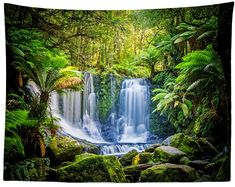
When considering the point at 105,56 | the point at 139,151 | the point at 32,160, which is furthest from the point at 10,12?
the point at 139,151

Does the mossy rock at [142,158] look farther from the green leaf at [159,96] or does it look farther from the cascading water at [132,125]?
the green leaf at [159,96]

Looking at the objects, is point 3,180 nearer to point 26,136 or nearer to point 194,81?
point 26,136

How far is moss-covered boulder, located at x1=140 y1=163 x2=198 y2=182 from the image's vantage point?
173 inches

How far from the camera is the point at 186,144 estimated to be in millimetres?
4480

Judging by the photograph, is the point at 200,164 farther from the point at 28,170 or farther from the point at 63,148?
the point at 28,170

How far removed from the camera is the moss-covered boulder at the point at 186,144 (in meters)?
4.45

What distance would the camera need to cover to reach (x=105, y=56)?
15.4 ft

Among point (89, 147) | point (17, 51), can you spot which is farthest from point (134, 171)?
point (17, 51)

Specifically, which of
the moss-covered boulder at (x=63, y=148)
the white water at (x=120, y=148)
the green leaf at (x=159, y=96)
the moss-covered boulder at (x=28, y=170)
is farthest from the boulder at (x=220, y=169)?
the moss-covered boulder at (x=28, y=170)

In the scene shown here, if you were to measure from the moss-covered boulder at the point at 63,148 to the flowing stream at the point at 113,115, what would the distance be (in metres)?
0.08

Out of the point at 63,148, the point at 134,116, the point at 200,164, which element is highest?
the point at 134,116

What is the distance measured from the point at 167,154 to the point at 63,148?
39.9 inches

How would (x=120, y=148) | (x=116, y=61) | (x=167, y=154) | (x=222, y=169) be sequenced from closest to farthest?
(x=222, y=169), (x=167, y=154), (x=120, y=148), (x=116, y=61)

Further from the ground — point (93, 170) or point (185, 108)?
point (185, 108)
